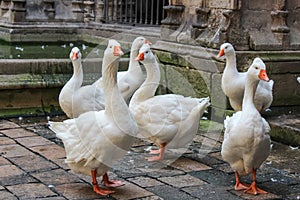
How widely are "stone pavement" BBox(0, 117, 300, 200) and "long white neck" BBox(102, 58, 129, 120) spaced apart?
2.04ft

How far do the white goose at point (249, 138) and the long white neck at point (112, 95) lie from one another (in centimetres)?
85

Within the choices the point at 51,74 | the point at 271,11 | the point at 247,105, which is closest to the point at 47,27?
the point at 51,74

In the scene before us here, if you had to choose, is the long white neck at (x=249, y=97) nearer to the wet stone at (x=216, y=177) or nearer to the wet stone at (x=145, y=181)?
the wet stone at (x=216, y=177)

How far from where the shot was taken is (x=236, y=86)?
6.53 meters

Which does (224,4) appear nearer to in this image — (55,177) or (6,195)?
(55,177)

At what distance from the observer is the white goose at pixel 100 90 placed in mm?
6302

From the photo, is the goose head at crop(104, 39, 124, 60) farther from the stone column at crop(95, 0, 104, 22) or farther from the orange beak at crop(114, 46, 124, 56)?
the stone column at crop(95, 0, 104, 22)

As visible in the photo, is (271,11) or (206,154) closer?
(206,154)

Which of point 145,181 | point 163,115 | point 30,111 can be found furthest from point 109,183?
point 30,111

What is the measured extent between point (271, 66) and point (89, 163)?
10.4 ft

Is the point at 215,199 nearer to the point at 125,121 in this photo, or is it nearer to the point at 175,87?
the point at 125,121

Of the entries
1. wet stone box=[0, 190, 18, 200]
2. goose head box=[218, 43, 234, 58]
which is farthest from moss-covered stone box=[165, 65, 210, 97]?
wet stone box=[0, 190, 18, 200]

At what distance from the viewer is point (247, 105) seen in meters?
5.09

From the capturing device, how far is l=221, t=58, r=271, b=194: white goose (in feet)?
16.3
